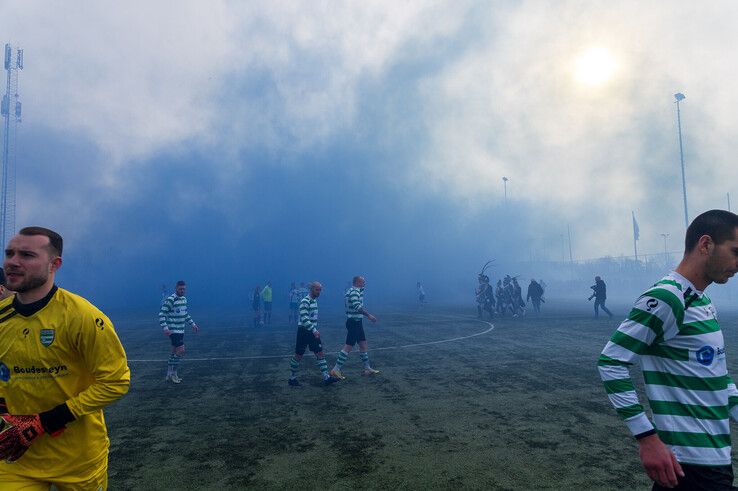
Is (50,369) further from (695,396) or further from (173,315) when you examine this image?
(173,315)

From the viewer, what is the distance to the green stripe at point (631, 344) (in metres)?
2.18

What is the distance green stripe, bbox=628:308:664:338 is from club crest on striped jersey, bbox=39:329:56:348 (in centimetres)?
322

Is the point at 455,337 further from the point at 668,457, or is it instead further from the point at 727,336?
the point at 668,457

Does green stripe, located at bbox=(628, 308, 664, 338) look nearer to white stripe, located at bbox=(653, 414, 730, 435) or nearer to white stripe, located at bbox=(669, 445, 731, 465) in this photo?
white stripe, located at bbox=(653, 414, 730, 435)

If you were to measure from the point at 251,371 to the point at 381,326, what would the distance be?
34.7ft

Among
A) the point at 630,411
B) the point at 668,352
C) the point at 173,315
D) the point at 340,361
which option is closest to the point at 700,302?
the point at 668,352

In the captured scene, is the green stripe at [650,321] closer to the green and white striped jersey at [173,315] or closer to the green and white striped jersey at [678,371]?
the green and white striped jersey at [678,371]

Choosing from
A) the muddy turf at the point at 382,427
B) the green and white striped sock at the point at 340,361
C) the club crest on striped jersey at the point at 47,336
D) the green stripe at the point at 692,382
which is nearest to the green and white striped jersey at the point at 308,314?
the green and white striped sock at the point at 340,361

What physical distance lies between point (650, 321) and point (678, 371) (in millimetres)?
327

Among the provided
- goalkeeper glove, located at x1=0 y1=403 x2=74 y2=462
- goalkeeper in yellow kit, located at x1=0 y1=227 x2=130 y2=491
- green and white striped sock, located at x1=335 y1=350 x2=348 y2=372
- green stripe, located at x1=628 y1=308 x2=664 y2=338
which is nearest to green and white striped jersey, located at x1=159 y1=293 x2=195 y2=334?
green and white striped sock, located at x1=335 y1=350 x2=348 y2=372

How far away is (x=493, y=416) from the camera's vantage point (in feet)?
19.6

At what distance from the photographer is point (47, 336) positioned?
7.98 feet

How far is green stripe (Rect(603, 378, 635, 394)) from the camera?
2.15m

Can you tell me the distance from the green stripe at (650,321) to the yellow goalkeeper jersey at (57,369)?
9.46 ft
